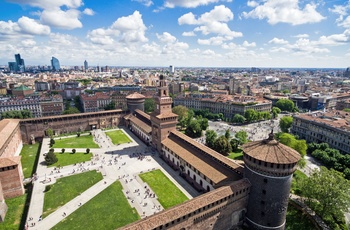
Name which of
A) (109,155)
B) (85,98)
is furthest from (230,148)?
(85,98)

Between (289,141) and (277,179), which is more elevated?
(277,179)

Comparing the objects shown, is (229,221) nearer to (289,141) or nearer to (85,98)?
(289,141)

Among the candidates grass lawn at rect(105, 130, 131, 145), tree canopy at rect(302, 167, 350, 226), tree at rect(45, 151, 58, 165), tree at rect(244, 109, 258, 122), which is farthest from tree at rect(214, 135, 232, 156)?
tree at rect(45, 151, 58, 165)

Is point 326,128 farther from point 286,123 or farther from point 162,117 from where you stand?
point 162,117

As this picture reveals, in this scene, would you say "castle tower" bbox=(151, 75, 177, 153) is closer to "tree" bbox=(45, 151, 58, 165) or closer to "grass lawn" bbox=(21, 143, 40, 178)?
"tree" bbox=(45, 151, 58, 165)

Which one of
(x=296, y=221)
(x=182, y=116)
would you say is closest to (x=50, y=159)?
(x=182, y=116)

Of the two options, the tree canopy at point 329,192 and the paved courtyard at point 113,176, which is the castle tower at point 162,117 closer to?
the paved courtyard at point 113,176
